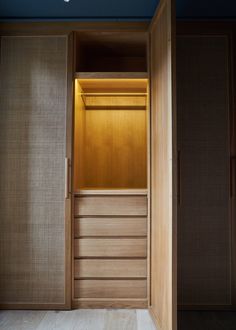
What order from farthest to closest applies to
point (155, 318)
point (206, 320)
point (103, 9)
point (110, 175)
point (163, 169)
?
point (110, 175) < point (103, 9) < point (206, 320) < point (155, 318) < point (163, 169)

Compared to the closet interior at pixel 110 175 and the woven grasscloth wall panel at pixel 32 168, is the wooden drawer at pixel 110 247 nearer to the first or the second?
the closet interior at pixel 110 175

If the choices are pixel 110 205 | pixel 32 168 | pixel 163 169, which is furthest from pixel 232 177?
pixel 32 168

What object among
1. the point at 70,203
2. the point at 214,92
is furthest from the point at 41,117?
the point at 214,92

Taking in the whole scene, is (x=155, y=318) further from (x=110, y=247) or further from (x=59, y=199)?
(x=59, y=199)

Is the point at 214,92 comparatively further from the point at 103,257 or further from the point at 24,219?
the point at 24,219

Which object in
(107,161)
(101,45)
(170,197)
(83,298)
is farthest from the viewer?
(107,161)

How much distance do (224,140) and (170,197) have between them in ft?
3.51

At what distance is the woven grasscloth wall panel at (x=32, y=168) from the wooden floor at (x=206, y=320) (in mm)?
1024

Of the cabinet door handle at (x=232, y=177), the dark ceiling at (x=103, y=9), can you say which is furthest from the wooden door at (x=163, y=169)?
the cabinet door handle at (x=232, y=177)

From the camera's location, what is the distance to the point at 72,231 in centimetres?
283

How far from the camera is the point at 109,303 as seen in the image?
2.81m

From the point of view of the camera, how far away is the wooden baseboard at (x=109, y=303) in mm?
2799

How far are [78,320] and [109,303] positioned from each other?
317mm

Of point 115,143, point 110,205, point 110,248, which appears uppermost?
point 115,143
